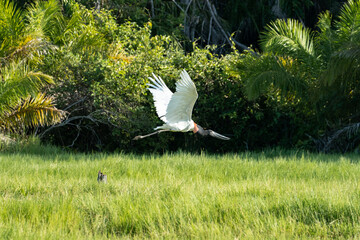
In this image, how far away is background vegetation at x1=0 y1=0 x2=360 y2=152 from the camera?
9.72 m

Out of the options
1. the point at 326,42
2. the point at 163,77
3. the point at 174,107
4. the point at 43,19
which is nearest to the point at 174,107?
the point at 174,107

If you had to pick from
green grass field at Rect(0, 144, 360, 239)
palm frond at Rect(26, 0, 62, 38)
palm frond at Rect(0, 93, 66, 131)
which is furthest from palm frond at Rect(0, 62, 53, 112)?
green grass field at Rect(0, 144, 360, 239)

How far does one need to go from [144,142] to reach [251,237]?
7.40m

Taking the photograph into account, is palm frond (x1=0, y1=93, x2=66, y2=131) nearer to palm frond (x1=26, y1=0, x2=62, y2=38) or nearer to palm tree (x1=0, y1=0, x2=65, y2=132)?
palm tree (x1=0, y1=0, x2=65, y2=132)

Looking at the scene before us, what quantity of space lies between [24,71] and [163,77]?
2.94 meters

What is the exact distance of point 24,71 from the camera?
940cm

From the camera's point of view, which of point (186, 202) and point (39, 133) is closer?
point (186, 202)

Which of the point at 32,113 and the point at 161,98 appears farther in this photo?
the point at 32,113

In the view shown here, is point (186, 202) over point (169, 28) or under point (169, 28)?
under

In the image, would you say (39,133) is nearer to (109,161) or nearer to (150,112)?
(150,112)

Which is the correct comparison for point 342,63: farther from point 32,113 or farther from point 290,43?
point 32,113

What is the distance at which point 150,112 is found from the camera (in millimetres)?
11078

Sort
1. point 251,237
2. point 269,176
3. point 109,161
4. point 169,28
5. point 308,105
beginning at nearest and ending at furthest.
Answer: point 251,237 → point 269,176 → point 109,161 → point 308,105 → point 169,28

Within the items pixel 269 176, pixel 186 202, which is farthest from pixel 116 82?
pixel 186 202
